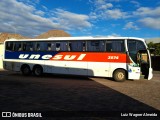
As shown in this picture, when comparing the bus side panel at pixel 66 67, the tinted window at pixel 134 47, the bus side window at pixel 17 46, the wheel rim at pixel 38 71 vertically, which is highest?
the bus side window at pixel 17 46

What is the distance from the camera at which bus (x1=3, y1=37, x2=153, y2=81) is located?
54.4ft

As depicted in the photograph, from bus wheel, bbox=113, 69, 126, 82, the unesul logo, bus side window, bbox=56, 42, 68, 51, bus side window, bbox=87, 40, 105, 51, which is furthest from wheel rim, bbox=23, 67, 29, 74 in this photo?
bus wheel, bbox=113, 69, 126, 82

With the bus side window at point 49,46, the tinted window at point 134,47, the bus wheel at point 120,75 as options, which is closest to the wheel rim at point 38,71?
the bus side window at point 49,46

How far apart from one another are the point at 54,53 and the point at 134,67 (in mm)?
6837

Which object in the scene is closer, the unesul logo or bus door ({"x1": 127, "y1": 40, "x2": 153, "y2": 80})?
bus door ({"x1": 127, "y1": 40, "x2": 153, "y2": 80})

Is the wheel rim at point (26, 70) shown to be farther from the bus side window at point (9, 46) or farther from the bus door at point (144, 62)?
the bus door at point (144, 62)

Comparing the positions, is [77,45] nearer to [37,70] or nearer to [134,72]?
[37,70]

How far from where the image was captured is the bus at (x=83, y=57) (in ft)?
54.4

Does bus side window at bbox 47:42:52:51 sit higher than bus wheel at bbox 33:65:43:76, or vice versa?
bus side window at bbox 47:42:52:51

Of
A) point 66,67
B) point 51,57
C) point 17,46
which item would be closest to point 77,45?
point 66,67

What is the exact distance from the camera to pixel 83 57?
18.1m

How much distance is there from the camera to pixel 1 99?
9.28 meters

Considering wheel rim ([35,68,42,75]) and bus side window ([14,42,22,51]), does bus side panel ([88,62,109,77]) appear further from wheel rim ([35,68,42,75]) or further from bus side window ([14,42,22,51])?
bus side window ([14,42,22,51])

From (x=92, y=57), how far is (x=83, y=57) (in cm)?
77
